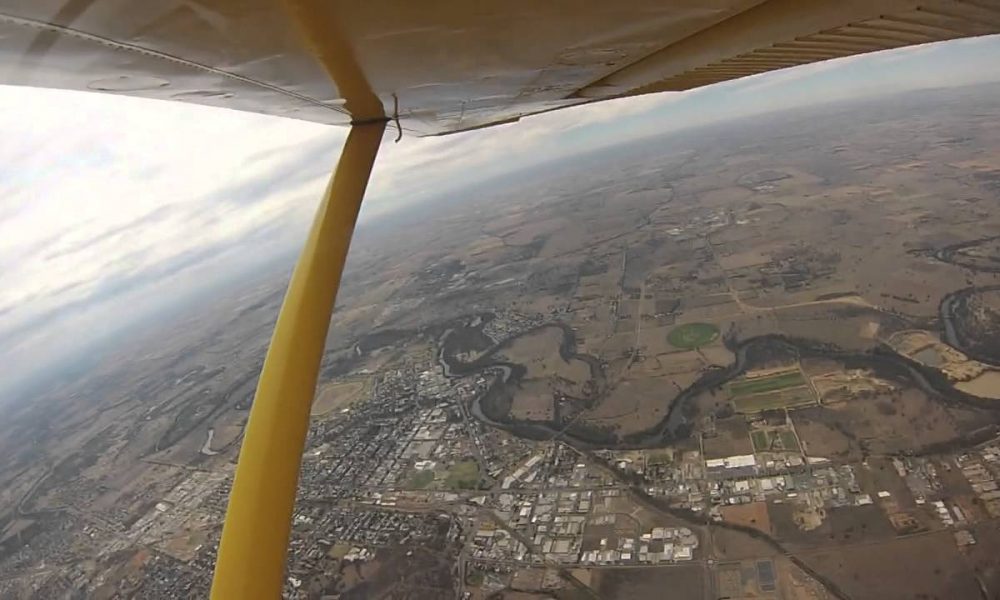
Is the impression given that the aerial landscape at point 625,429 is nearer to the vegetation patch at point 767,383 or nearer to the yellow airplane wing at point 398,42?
the vegetation patch at point 767,383

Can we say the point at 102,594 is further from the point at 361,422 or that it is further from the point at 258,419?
the point at 258,419

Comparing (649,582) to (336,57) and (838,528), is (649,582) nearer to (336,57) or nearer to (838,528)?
(838,528)

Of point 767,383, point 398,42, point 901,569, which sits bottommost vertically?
point 901,569

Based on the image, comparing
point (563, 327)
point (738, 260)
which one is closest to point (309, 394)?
point (563, 327)

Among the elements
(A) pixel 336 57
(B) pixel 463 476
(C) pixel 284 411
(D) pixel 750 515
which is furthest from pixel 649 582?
(A) pixel 336 57

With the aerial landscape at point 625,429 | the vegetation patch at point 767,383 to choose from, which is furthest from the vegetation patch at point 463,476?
the vegetation patch at point 767,383

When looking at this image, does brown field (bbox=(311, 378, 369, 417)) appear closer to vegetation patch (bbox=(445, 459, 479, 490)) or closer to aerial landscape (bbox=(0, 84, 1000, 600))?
aerial landscape (bbox=(0, 84, 1000, 600))
